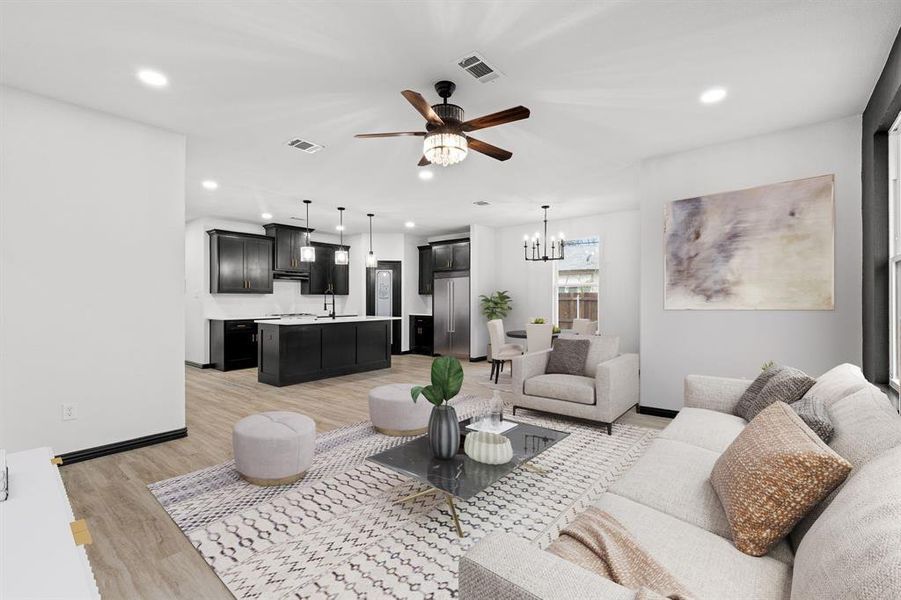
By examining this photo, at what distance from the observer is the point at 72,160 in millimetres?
3139

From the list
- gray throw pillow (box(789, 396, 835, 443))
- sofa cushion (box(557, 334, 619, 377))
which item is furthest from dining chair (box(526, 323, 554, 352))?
gray throw pillow (box(789, 396, 835, 443))

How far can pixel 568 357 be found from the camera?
14.4 feet

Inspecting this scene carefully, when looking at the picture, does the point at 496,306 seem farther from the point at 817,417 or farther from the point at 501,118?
the point at 817,417

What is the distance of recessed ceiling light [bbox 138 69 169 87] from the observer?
107 inches

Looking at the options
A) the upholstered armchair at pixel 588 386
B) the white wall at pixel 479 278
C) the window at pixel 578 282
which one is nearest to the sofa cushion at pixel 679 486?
the upholstered armchair at pixel 588 386

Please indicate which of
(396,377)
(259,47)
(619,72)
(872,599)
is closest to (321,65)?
(259,47)

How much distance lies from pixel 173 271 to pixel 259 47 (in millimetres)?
2176

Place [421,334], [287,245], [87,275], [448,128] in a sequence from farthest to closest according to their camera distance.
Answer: [421,334] < [287,245] < [87,275] < [448,128]

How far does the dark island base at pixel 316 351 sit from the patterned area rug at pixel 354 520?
9.47 ft

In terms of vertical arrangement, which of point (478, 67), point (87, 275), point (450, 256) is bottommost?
point (87, 275)

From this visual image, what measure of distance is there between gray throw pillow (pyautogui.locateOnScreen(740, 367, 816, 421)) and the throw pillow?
0.05 ft

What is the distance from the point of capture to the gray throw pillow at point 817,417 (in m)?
1.60

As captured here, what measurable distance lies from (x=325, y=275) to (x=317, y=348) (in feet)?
9.94

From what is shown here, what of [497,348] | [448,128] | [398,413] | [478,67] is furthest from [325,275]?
[478,67]
